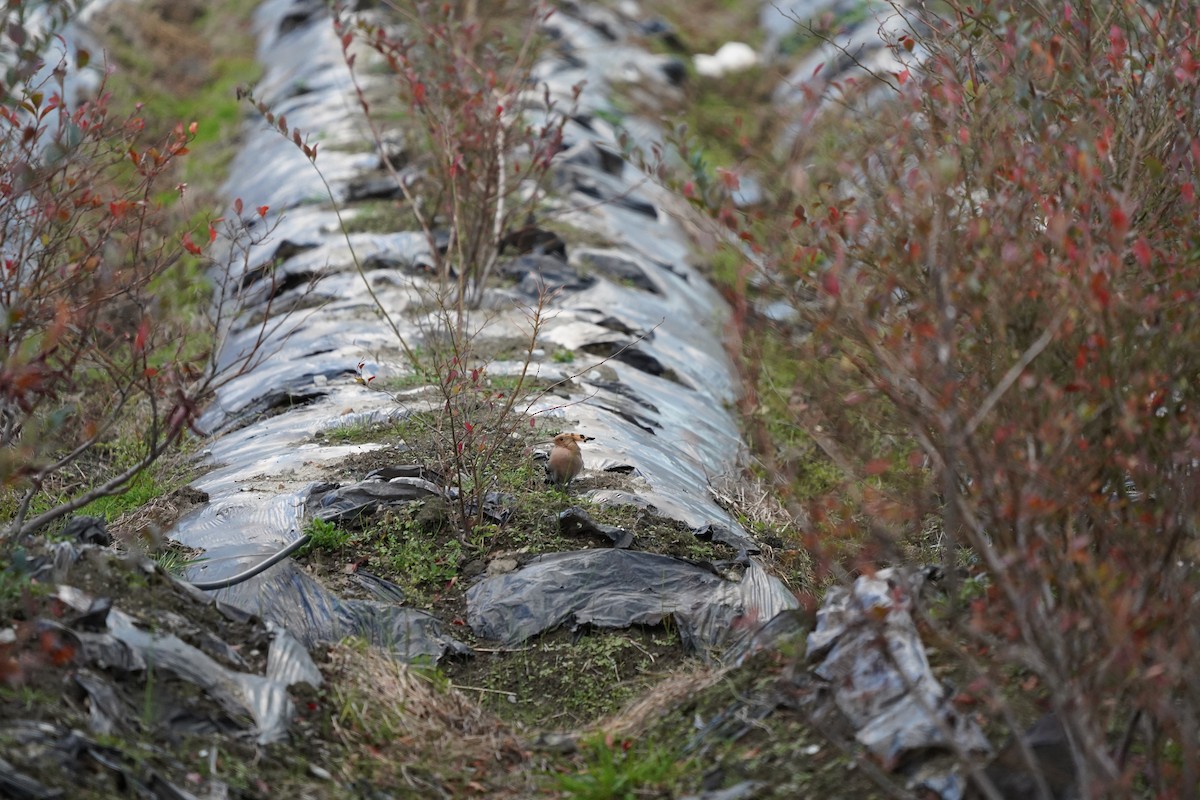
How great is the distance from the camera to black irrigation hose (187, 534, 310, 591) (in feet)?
11.0

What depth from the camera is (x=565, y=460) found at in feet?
13.6

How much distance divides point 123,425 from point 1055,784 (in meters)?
4.05

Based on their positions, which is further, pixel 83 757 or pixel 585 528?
pixel 585 528

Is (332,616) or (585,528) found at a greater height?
Result: (585,528)

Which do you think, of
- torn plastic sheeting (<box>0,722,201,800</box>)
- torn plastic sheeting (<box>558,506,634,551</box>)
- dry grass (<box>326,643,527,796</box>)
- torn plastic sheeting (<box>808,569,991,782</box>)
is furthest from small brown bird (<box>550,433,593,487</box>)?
torn plastic sheeting (<box>0,722,201,800</box>)

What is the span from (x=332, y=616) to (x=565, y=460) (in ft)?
3.32

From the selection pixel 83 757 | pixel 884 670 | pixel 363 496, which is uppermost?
pixel 884 670

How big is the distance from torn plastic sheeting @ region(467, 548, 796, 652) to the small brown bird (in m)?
0.45

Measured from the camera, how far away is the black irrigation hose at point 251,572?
11.0 feet

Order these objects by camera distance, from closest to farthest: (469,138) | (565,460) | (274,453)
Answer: (565,460) → (274,453) → (469,138)

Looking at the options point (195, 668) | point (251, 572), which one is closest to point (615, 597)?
point (251, 572)

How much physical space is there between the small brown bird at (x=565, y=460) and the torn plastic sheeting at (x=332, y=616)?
2.63 ft

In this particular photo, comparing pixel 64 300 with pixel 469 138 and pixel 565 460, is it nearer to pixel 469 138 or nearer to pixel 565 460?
pixel 565 460

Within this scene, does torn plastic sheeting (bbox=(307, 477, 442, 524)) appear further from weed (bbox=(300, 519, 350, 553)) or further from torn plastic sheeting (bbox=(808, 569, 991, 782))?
torn plastic sheeting (bbox=(808, 569, 991, 782))
